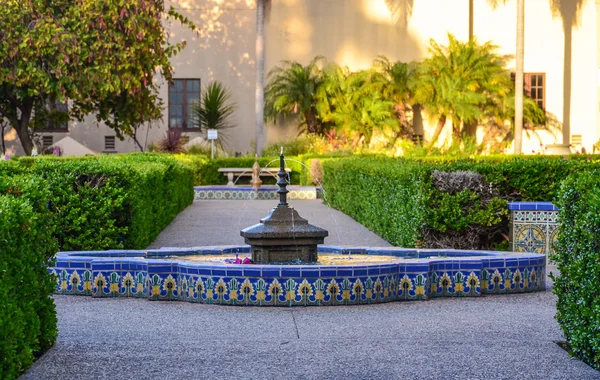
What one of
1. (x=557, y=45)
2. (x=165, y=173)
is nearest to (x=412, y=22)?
(x=557, y=45)

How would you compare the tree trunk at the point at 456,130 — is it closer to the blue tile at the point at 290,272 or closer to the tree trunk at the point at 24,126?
the tree trunk at the point at 24,126

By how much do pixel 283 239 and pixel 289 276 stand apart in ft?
2.53

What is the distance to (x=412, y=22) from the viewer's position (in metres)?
30.3

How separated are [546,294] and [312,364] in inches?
124

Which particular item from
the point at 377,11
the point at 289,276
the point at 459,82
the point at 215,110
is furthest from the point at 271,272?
the point at 377,11

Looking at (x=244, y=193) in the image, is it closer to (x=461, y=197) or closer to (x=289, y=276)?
(x=461, y=197)

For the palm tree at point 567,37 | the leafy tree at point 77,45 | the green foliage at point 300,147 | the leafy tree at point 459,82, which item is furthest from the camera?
the palm tree at point 567,37

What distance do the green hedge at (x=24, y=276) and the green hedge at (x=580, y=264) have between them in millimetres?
2717

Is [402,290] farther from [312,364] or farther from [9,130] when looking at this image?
[9,130]

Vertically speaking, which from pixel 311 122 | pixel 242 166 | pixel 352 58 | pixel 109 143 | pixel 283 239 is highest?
pixel 352 58

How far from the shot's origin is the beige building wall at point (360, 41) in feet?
98.5

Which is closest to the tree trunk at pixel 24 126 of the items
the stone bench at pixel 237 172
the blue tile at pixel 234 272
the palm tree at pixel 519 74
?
the stone bench at pixel 237 172

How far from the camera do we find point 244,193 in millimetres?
21875

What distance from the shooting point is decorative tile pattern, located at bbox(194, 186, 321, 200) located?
851 inches
